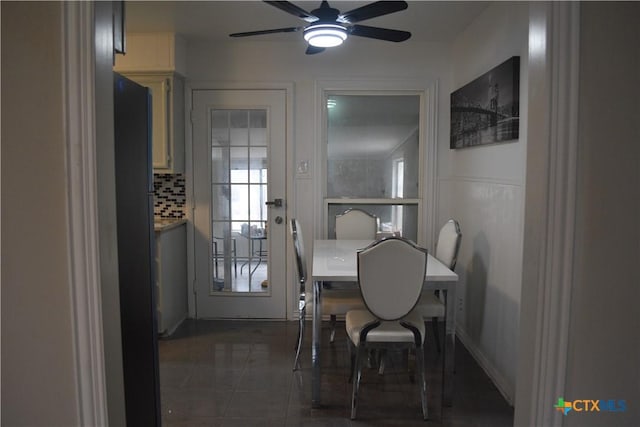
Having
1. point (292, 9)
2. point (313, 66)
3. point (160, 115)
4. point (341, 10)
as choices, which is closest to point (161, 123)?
point (160, 115)

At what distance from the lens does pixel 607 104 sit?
0.97 metres

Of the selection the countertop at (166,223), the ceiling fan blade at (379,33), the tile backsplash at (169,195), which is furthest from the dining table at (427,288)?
the tile backsplash at (169,195)

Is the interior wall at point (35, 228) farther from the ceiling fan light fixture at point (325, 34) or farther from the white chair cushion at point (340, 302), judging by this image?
the white chair cushion at point (340, 302)

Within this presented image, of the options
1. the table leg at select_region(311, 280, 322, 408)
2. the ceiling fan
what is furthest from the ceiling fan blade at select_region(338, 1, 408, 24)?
the table leg at select_region(311, 280, 322, 408)

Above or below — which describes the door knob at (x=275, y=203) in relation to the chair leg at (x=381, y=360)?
above

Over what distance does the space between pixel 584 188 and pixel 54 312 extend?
114 cm

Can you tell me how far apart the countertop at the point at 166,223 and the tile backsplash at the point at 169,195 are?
0.23 feet

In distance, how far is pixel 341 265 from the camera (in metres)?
2.75

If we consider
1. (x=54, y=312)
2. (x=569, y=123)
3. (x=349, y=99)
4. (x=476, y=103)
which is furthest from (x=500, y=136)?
(x=54, y=312)

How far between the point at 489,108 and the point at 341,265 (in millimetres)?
1324

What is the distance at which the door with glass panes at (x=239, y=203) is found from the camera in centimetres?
395

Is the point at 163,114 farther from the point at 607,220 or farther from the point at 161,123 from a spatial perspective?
the point at 607,220

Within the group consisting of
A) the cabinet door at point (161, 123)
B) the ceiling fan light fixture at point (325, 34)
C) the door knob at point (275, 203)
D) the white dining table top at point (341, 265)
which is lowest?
the white dining table top at point (341, 265)

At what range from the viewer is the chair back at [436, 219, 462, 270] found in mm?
2914
